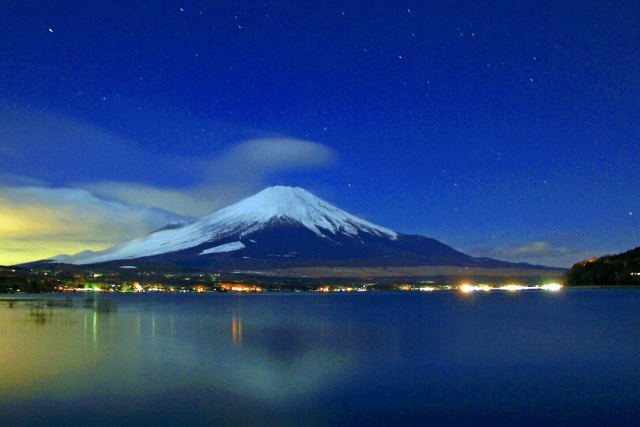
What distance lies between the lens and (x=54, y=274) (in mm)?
155250

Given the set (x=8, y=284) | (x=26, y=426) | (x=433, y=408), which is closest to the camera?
(x=26, y=426)

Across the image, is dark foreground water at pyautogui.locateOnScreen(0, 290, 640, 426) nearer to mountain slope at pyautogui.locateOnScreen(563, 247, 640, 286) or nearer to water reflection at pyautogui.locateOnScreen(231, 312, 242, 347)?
water reflection at pyautogui.locateOnScreen(231, 312, 242, 347)

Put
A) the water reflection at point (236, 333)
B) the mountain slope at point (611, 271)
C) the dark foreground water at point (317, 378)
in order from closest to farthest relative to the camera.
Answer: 1. the dark foreground water at point (317, 378)
2. the water reflection at point (236, 333)
3. the mountain slope at point (611, 271)

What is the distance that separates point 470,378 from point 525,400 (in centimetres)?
365

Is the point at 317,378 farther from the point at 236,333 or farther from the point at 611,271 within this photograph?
the point at 611,271

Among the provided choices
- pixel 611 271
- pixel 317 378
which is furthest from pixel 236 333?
pixel 611 271

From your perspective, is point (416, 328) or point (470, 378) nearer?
point (470, 378)

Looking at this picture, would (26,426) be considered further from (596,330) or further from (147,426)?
(596,330)

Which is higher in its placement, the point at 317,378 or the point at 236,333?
the point at 317,378

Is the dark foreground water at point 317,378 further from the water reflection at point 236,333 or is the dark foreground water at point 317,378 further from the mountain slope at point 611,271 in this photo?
the mountain slope at point 611,271

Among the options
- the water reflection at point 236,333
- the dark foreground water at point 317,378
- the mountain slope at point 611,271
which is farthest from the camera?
the mountain slope at point 611,271

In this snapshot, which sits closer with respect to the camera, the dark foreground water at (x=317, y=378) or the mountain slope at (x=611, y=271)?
the dark foreground water at (x=317, y=378)

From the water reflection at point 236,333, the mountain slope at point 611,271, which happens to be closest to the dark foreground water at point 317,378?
the water reflection at point 236,333

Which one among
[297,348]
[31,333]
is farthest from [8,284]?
[297,348]
